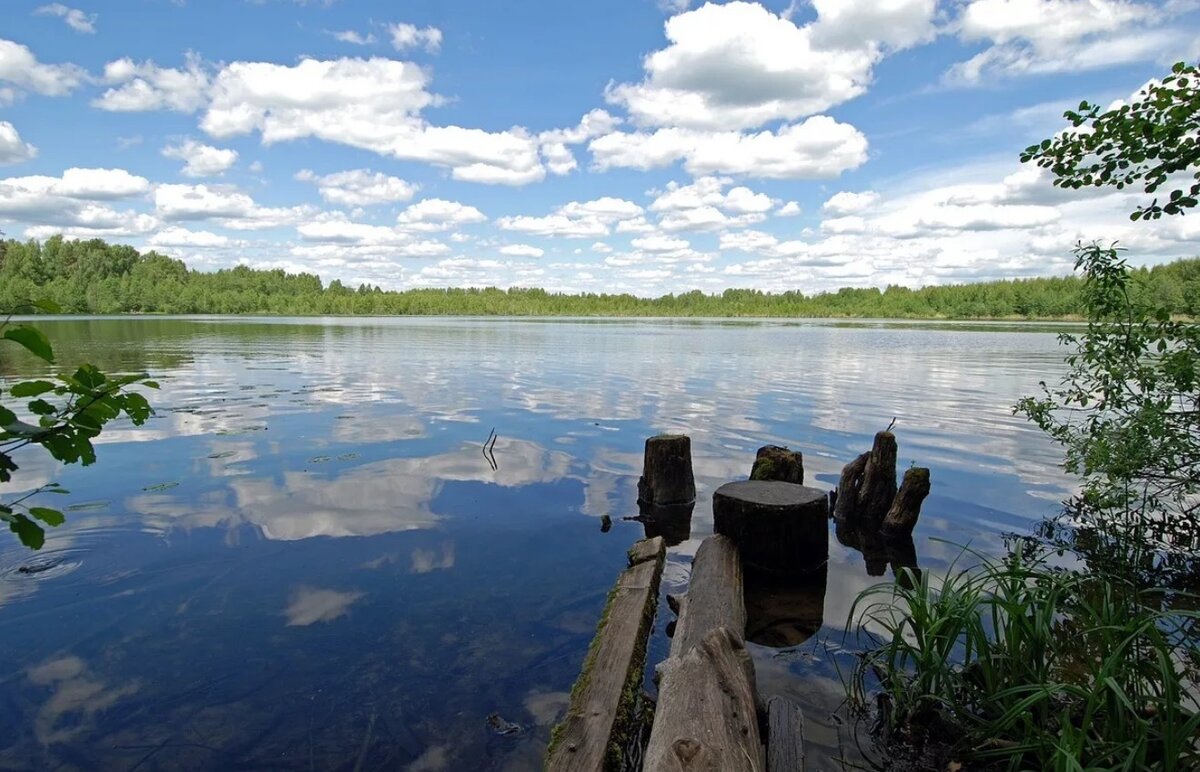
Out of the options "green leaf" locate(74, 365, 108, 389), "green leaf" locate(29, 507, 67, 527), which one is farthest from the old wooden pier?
"green leaf" locate(74, 365, 108, 389)

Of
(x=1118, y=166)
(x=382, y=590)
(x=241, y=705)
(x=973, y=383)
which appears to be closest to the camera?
(x=241, y=705)

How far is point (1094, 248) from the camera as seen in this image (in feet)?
28.0

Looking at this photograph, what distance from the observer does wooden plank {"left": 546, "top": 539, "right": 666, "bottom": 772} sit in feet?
14.1

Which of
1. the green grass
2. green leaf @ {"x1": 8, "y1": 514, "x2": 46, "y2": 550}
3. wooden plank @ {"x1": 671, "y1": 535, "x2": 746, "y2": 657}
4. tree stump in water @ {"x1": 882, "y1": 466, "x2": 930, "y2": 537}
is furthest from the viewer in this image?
tree stump in water @ {"x1": 882, "y1": 466, "x2": 930, "y2": 537}

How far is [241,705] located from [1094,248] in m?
10.5

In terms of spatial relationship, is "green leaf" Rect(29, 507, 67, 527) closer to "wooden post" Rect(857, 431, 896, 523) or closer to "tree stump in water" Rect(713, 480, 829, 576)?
"tree stump in water" Rect(713, 480, 829, 576)

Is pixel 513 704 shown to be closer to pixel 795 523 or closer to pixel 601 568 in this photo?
pixel 601 568

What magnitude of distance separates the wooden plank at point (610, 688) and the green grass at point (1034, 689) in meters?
1.80

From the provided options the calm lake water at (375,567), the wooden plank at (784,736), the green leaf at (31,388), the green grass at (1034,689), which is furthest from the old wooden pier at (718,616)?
the green leaf at (31,388)

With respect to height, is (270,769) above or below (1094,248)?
below

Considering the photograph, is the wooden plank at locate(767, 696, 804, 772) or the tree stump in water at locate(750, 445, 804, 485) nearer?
the wooden plank at locate(767, 696, 804, 772)

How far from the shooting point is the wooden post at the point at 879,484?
10.1 metres

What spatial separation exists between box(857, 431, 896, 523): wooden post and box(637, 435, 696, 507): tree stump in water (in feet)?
8.78

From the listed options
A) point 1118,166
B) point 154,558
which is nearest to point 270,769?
point 154,558
